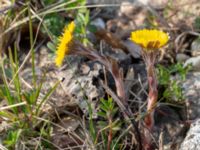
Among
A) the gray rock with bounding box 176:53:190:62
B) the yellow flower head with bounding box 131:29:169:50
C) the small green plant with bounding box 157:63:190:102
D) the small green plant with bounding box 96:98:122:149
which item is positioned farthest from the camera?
the gray rock with bounding box 176:53:190:62

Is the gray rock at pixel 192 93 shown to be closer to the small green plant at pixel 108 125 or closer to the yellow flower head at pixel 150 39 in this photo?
the small green plant at pixel 108 125

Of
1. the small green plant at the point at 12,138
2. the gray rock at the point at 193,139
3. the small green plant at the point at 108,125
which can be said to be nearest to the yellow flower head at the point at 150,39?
the small green plant at the point at 108,125

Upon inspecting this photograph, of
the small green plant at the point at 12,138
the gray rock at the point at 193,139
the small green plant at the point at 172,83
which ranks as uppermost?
the small green plant at the point at 172,83

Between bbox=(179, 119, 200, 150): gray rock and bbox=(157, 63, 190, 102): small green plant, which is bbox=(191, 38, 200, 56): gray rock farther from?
bbox=(179, 119, 200, 150): gray rock

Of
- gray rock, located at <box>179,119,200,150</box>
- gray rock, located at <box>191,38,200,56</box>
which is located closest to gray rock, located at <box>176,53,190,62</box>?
gray rock, located at <box>191,38,200,56</box>

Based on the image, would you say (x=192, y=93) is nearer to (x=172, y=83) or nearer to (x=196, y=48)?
(x=172, y=83)
